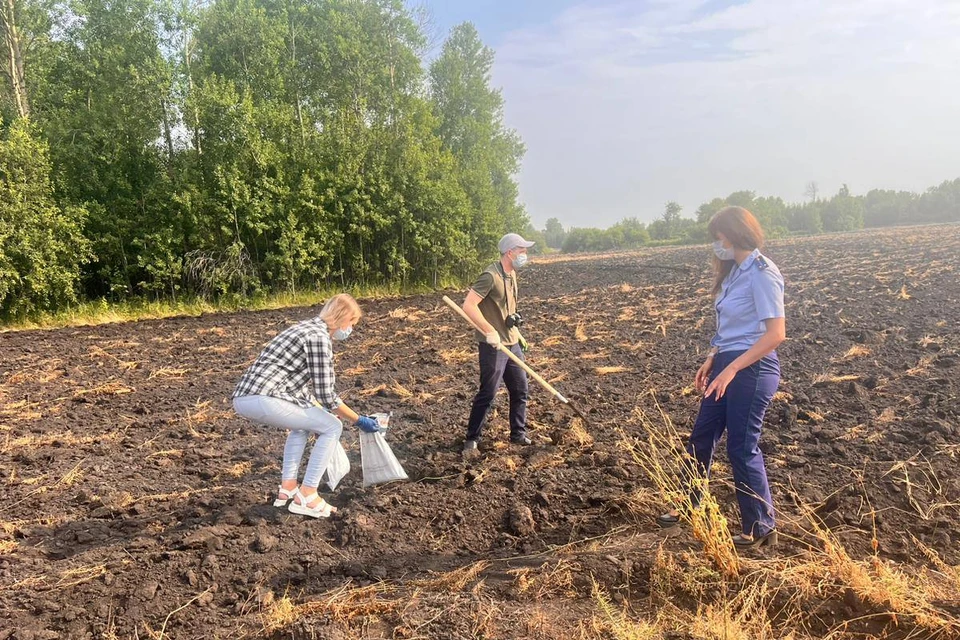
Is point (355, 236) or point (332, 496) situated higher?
point (355, 236)

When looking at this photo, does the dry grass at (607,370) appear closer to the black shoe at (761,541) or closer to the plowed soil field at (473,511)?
the plowed soil field at (473,511)

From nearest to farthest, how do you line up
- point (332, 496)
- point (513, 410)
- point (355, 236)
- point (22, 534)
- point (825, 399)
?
point (22, 534)
point (332, 496)
point (513, 410)
point (825, 399)
point (355, 236)

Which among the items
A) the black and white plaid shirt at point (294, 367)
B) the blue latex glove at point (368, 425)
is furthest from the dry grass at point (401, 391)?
the black and white plaid shirt at point (294, 367)

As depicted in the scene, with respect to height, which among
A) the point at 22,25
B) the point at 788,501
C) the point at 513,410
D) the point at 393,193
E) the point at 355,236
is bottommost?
the point at 788,501

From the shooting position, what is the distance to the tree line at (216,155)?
1438cm

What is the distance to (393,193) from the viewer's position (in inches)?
765

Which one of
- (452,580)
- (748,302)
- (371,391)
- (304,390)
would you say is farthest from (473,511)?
(371,391)

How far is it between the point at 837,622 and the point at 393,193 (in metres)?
18.0

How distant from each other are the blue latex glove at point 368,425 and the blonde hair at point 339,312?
0.71 m

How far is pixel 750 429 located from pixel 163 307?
49.9 ft

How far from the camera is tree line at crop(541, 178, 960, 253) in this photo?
7956cm

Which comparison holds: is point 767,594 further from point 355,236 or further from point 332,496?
point 355,236

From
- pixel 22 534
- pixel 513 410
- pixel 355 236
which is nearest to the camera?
pixel 22 534

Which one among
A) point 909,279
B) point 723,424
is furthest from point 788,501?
point 909,279
